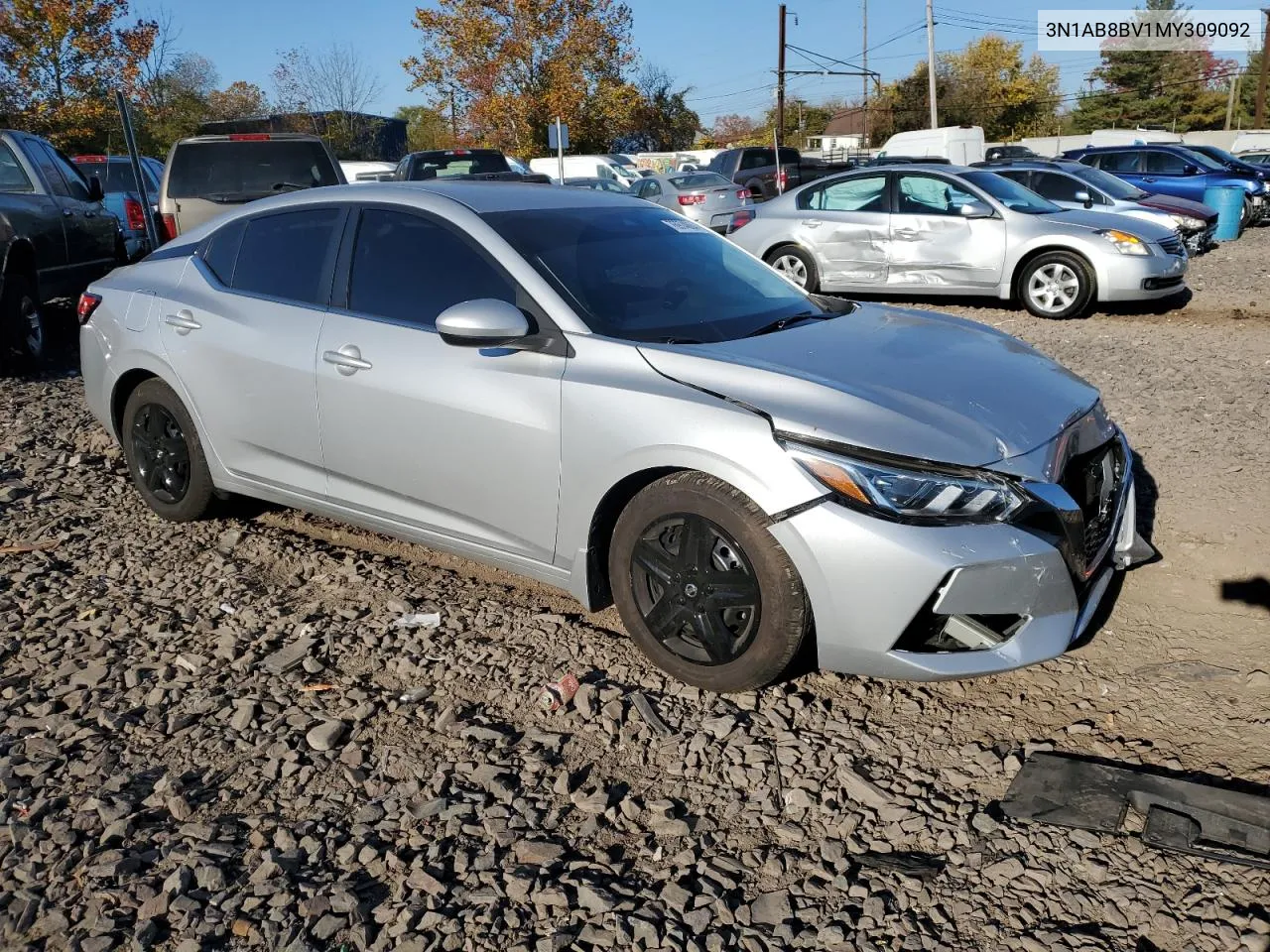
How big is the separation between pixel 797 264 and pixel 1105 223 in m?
3.23

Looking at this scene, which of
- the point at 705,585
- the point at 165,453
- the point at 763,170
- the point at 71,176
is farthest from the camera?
the point at 763,170

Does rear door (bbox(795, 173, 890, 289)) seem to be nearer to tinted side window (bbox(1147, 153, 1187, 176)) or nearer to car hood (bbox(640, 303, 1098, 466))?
car hood (bbox(640, 303, 1098, 466))

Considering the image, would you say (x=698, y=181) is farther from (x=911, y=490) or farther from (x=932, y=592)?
(x=932, y=592)

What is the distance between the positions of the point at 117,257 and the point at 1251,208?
20.4 metres

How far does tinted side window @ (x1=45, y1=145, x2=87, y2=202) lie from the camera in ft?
32.8

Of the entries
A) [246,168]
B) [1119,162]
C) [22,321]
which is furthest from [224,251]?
[1119,162]

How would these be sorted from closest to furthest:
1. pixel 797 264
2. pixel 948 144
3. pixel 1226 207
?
pixel 797 264 → pixel 1226 207 → pixel 948 144

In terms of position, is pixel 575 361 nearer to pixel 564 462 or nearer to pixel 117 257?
pixel 564 462

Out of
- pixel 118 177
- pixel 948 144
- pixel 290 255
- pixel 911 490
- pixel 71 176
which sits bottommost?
pixel 911 490

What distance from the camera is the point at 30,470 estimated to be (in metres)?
6.09

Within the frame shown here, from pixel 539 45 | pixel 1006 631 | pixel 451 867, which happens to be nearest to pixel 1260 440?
pixel 1006 631

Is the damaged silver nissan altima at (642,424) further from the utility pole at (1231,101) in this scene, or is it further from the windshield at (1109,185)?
the utility pole at (1231,101)

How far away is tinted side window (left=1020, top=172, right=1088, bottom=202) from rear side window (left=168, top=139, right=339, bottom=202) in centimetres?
974

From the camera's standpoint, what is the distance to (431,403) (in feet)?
12.6
